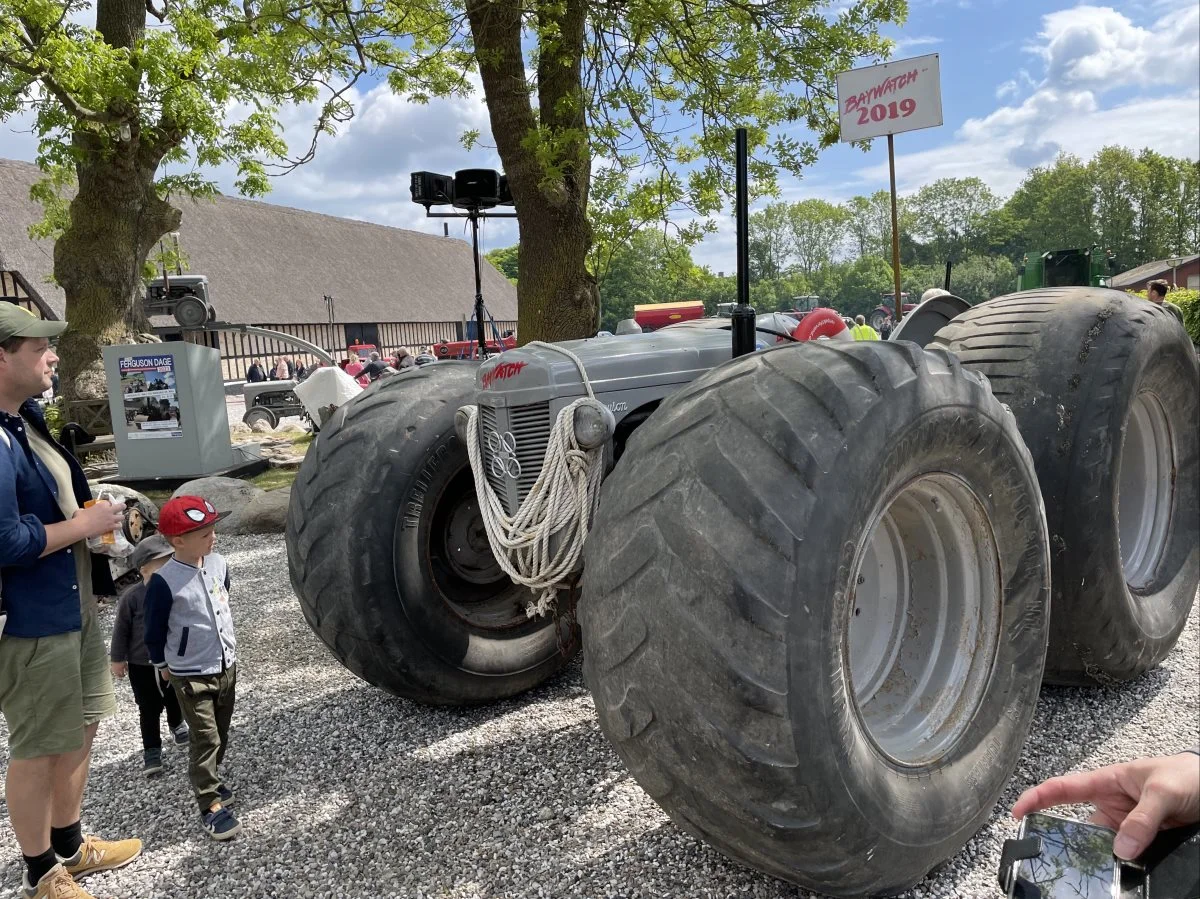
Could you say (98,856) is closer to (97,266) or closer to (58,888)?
(58,888)

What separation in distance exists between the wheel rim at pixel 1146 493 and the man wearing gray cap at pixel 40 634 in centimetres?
396

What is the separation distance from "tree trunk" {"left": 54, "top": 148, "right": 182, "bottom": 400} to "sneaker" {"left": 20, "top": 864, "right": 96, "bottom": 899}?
40.7ft

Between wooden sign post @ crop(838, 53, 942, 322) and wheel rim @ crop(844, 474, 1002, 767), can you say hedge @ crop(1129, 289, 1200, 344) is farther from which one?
wheel rim @ crop(844, 474, 1002, 767)

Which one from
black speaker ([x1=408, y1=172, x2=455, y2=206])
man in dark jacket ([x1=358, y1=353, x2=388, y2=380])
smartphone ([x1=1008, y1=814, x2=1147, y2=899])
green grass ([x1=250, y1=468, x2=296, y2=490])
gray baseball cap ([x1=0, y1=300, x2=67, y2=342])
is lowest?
green grass ([x1=250, y1=468, x2=296, y2=490])

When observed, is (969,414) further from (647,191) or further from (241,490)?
(241,490)

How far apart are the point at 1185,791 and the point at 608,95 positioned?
7783 mm

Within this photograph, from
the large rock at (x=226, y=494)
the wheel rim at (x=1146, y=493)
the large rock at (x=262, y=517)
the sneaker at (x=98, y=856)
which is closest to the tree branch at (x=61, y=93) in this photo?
the large rock at (x=226, y=494)

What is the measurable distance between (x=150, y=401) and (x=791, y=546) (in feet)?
36.5

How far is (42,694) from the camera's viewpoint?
8.34 feet

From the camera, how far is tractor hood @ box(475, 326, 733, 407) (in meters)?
2.82

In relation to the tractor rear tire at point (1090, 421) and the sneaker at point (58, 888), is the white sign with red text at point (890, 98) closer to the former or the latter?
the tractor rear tire at point (1090, 421)

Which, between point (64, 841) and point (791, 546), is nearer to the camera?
point (791, 546)

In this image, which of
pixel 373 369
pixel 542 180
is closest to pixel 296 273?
pixel 373 369

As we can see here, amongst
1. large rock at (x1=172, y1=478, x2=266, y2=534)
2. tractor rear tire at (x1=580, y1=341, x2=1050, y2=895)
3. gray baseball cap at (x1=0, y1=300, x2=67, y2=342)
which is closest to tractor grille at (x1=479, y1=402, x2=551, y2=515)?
tractor rear tire at (x1=580, y1=341, x2=1050, y2=895)
